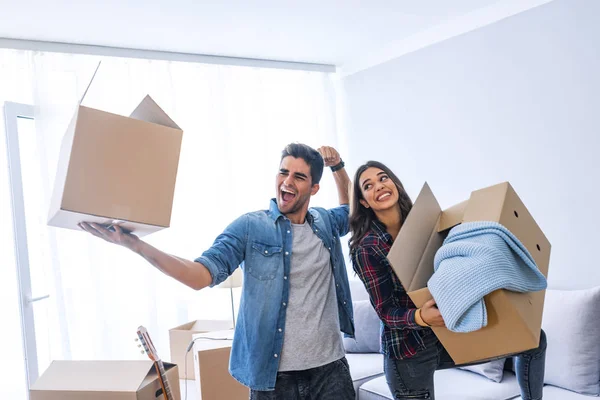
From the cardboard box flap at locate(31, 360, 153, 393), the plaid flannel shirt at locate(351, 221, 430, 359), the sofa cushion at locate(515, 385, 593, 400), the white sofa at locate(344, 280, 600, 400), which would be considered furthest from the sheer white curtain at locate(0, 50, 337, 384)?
the sofa cushion at locate(515, 385, 593, 400)

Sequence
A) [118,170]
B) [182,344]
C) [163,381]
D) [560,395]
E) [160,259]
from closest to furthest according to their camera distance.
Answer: [118,170], [160,259], [163,381], [560,395], [182,344]

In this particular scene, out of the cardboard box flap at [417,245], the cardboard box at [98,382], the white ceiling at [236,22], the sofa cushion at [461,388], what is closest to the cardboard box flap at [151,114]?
the cardboard box flap at [417,245]

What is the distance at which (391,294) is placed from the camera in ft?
5.49

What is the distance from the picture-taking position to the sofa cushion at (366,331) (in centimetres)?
312

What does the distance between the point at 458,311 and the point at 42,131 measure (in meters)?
2.55

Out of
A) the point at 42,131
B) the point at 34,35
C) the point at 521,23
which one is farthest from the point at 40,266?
the point at 521,23

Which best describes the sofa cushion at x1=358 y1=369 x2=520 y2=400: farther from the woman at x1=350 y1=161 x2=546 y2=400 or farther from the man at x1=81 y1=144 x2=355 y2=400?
the man at x1=81 y1=144 x2=355 y2=400

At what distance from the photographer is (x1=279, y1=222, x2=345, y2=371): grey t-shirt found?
168 centimetres

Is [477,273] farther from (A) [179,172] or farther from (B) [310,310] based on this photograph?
(A) [179,172]

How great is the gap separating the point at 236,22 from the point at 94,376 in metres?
1.95

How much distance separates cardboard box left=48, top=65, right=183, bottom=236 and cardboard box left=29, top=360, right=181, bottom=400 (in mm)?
687

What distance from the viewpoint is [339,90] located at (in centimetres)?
420

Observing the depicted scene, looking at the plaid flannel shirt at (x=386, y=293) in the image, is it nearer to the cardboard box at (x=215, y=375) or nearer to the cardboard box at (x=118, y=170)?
the cardboard box at (x=118, y=170)

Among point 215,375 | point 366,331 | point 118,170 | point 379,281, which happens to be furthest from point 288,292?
point 366,331
